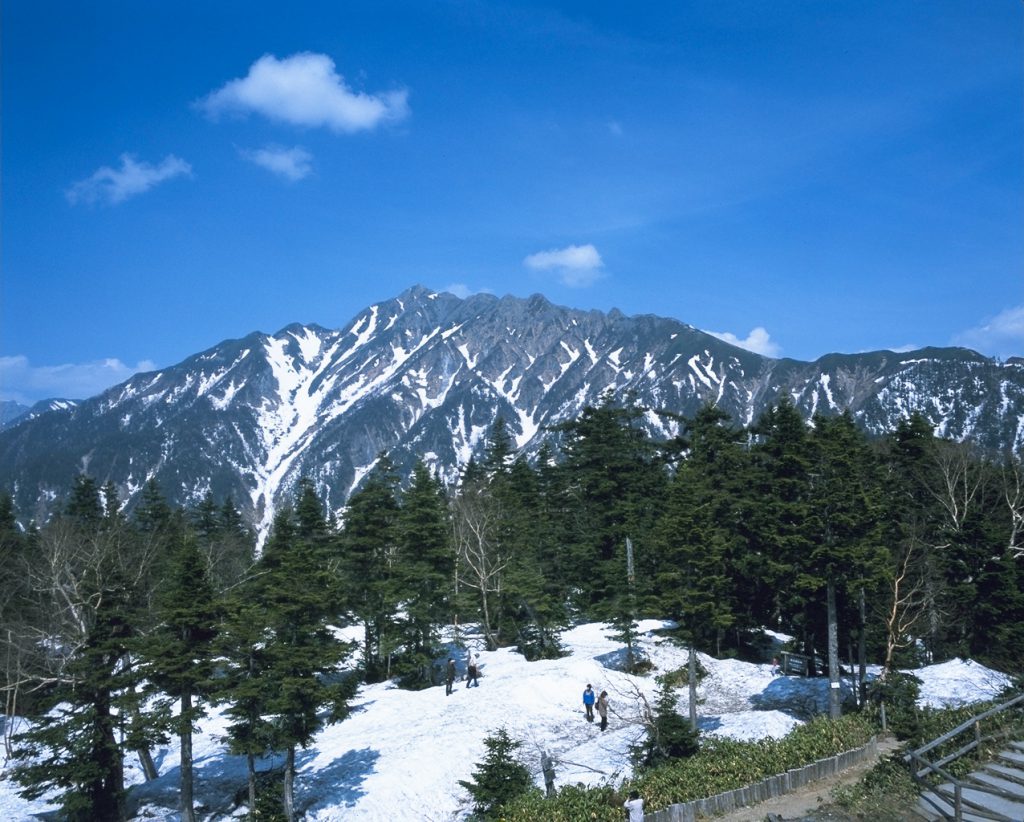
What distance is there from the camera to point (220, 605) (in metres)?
25.4

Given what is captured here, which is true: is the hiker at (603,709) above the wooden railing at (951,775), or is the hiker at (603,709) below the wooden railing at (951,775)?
below

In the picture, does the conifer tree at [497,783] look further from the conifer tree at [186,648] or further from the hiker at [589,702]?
the conifer tree at [186,648]

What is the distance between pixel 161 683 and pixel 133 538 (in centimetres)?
3206

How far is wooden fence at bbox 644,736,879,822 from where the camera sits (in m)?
16.4

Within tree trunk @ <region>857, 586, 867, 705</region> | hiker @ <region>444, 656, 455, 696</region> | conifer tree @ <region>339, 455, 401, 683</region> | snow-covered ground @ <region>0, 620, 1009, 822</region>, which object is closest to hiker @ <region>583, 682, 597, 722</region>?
snow-covered ground @ <region>0, 620, 1009, 822</region>

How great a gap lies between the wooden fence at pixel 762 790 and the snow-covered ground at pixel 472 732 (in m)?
5.06

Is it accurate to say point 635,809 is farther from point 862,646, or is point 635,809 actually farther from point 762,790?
point 862,646

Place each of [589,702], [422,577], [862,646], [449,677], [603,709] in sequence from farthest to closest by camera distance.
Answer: [422,577], [449,677], [589,702], [603,709], [862,646]

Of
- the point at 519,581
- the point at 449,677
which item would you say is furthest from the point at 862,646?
the point at 449,677

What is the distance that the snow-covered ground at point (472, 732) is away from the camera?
25359 mm

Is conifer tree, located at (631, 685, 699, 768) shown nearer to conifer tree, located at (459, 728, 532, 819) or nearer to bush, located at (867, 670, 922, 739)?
conifer tree, located at (459, 728, 532, 819)

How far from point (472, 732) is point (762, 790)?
14.4 metres

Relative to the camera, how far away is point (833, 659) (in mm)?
26578

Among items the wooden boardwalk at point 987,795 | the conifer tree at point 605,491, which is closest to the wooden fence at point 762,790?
the wooden boardwalk at point 987,795
